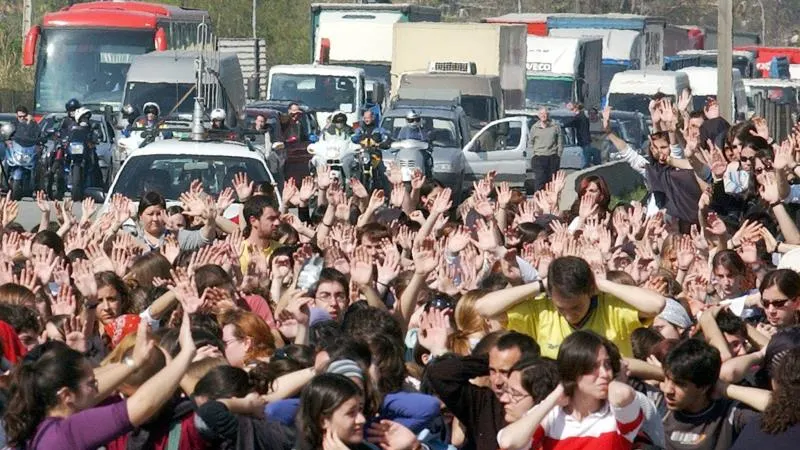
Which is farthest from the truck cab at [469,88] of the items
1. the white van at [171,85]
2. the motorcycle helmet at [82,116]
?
the motorcycle helmet at [82,116]

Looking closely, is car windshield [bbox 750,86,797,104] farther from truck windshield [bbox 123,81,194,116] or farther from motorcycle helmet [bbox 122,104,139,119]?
motorcycle helmet [bbox 122,104,139,119]

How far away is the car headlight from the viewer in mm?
30938

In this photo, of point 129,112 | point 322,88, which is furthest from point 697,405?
point 322,88

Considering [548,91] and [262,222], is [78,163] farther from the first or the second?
[548,91]

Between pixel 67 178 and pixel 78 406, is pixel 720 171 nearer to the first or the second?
pixel 78 406

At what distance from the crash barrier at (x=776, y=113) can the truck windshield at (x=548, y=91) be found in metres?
4.40

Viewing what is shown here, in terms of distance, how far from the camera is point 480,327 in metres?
9.19

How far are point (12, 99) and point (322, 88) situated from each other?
62.4ft

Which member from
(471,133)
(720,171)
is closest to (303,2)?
(471,133)

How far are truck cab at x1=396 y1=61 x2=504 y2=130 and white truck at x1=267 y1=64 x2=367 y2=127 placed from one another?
101cm

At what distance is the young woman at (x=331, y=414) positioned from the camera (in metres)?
6.86

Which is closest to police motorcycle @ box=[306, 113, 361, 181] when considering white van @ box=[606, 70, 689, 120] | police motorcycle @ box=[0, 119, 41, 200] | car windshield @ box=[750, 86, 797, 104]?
police motorcycle @ box=[0, 119, 41, 200]

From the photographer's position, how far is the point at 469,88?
3784 cm

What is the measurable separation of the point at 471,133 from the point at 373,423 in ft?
90.1
